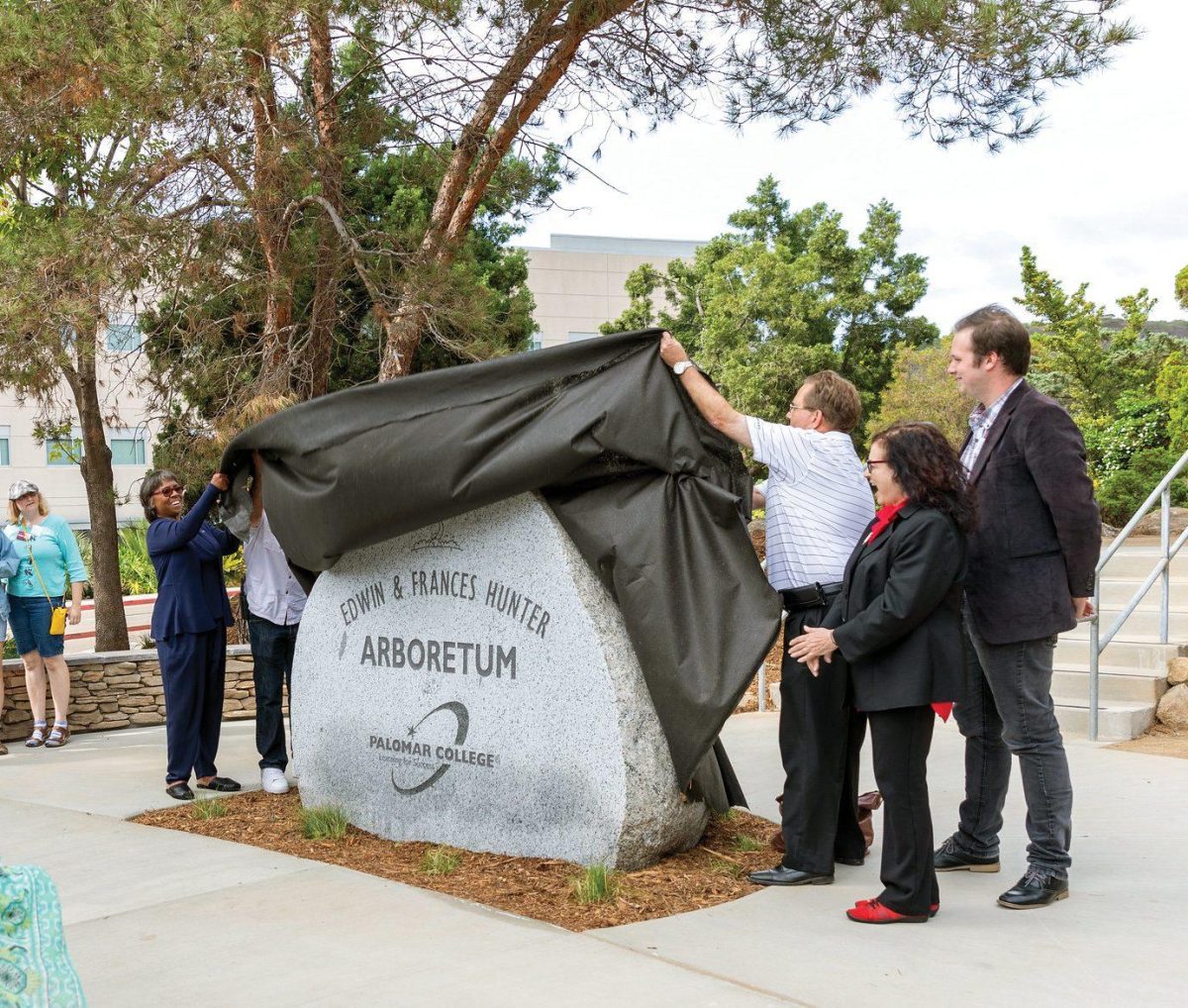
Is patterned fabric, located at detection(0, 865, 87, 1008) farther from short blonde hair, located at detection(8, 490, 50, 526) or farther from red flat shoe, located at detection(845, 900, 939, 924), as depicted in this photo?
short blonde hair, located at detection(8, 490, 50, 526)

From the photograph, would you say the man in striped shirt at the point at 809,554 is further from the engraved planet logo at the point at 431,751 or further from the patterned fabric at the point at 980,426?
the engraved planet logo at the point at 431,751

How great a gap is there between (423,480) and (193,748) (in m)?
2.50

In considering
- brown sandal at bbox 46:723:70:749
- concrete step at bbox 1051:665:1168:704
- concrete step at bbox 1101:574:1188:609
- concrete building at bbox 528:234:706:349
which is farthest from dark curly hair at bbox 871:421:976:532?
concrete building at bbox 528:234:706:349

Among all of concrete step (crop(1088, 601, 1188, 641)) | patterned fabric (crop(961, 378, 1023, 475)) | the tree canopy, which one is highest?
the tree canopy

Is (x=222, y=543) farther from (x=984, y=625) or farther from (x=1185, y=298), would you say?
(x=1185, y=298)

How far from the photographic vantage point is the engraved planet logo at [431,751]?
16.2ft

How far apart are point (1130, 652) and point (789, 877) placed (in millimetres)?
4336

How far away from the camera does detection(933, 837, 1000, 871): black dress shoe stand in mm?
4629

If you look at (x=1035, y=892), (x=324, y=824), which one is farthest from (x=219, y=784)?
(x=1035, y=892)

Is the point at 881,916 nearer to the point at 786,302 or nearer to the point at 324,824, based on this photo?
the point at 324,824

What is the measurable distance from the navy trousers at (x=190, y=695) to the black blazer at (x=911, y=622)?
360 cm

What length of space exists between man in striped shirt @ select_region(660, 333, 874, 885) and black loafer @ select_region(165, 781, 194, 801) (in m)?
3.12

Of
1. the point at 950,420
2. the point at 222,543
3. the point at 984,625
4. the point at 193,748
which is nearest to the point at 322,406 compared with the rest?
the point at 222,543

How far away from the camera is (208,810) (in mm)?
5762
